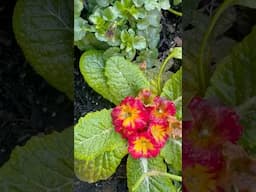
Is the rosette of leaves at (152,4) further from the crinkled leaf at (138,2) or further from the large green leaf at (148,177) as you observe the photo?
the large green leaf at (148,177)

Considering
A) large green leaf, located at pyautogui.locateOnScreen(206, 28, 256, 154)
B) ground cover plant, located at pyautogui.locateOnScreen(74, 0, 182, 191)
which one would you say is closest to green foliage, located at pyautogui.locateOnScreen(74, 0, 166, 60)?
ground cover plant, located at pyautogui.locateOnScreen(74, 0, 182, 191)

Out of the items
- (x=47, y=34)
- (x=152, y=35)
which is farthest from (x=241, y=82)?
(x=47, y=34)

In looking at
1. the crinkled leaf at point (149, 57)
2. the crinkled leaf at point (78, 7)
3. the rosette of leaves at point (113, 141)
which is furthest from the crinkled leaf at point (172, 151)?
the crinkled leaf at point (78, 7)

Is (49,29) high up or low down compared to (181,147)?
up

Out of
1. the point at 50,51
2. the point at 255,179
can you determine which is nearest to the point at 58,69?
the point at 50,51

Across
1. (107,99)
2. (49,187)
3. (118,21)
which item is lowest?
(49,187)

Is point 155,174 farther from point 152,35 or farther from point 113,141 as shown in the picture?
point 152,35

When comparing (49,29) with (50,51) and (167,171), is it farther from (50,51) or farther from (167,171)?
(167,171)
